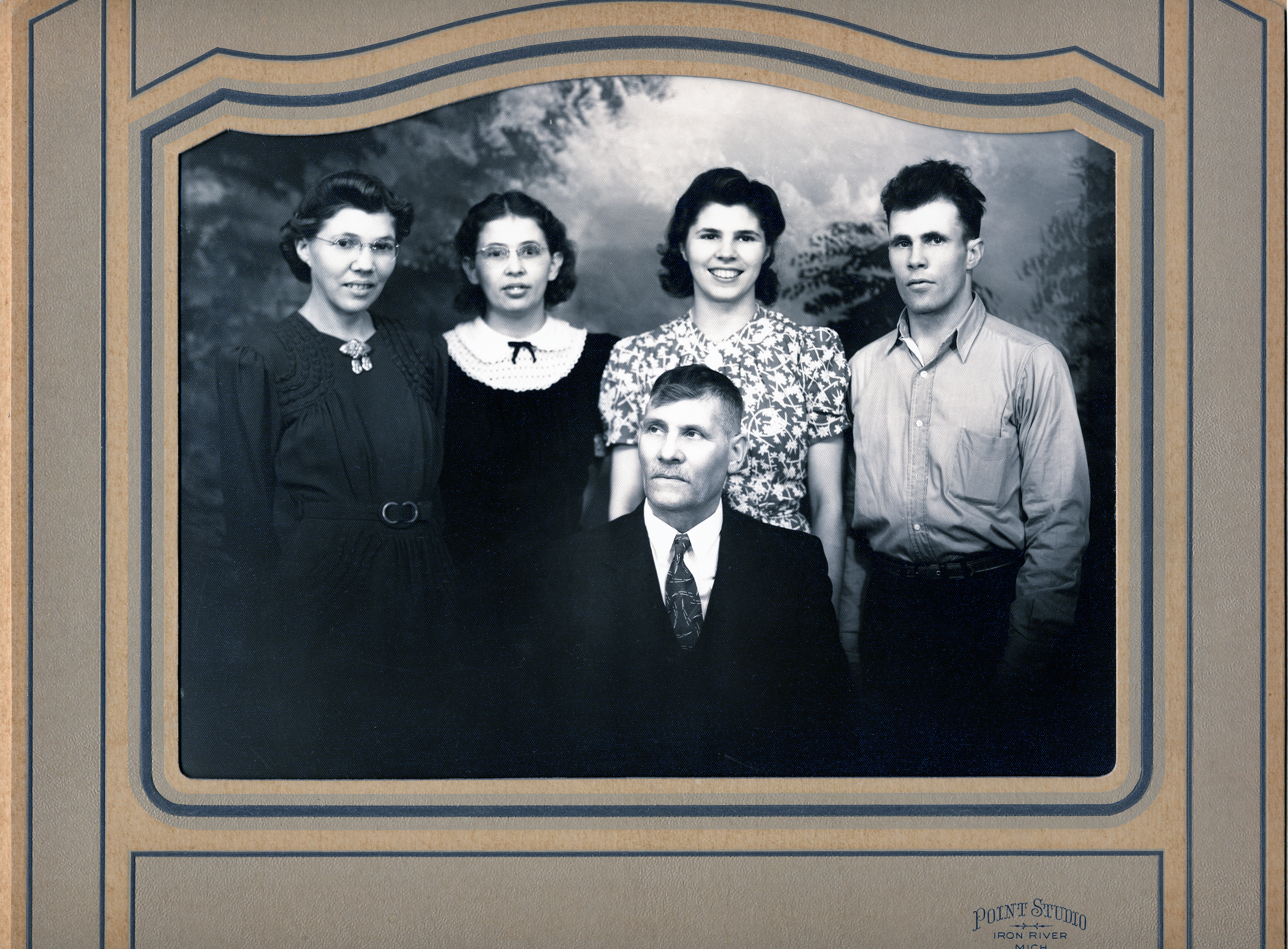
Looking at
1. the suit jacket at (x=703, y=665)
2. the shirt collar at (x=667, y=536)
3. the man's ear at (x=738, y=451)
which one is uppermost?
the man's ear at (x=738, y=451)

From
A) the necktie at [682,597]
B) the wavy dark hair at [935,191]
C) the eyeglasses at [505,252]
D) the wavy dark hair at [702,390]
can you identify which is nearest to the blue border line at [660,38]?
the wavy dark hair at [935,191]

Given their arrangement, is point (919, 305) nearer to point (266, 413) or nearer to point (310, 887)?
point (266, 413)

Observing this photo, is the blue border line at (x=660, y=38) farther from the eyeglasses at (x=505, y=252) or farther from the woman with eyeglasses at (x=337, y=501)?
the eyeglasses at (x=505, y=252)

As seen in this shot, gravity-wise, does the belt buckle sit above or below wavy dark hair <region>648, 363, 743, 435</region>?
below

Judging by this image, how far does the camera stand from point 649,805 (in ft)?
7.41

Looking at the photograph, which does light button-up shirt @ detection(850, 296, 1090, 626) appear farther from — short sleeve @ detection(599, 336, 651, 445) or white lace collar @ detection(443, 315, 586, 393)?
white lace collar @ detection(443, 315, 586, 393)

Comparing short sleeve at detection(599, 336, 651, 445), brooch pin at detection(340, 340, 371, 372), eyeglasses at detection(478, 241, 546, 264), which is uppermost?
eyeglasses at detection(478, 241, 546, 264)

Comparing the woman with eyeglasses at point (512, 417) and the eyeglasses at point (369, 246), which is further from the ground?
the eyeglasses at point (369, 246)

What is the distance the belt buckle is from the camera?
226 centimetres

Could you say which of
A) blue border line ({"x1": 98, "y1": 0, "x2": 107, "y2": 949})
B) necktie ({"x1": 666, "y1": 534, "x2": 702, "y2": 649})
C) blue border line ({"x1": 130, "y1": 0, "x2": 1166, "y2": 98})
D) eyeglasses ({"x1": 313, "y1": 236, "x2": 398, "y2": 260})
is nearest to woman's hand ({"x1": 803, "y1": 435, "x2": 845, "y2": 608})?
necktie ({"x1": 666, "y1": 534, "x2": 702, "y2": 649})

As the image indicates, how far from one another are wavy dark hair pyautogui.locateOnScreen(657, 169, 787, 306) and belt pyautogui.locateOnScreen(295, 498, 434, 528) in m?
0.85

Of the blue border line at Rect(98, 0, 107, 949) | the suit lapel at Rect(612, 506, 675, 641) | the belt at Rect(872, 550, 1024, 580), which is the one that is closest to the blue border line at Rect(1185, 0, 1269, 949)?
the belt at Rect(872, 550, 1024, 580)

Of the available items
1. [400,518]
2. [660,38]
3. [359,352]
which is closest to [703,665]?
[400,518]

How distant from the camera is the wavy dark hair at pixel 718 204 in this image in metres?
2.26
